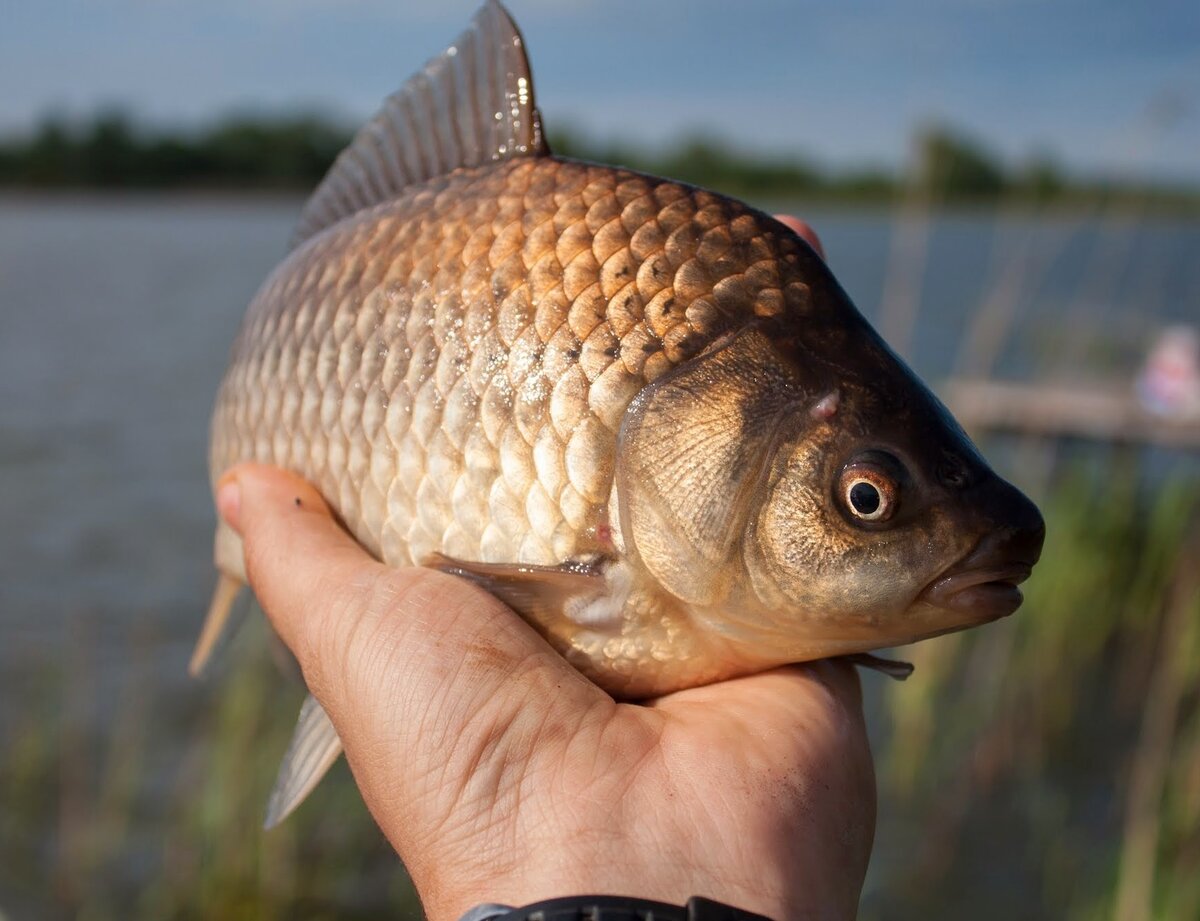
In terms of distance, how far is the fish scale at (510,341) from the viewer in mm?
1826

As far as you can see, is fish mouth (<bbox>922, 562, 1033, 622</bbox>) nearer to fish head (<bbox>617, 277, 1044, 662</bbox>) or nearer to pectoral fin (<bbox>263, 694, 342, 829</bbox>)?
fish head (<bbox>617, 277, 1044, 662</bbox>)

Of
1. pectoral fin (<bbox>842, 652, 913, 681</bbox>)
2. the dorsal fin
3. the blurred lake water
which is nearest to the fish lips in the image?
pectoral fin (<bbox>842, 652, 913, 681</bbox>)

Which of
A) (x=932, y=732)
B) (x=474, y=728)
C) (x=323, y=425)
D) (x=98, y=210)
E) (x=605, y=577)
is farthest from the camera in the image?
(x=98, y=210)

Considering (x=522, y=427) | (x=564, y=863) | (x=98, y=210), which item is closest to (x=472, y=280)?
(x=522, y=427)

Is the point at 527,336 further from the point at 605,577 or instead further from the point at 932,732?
the point at 932,732

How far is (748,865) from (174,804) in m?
5.20

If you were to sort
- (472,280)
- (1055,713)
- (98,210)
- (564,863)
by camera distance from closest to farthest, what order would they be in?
(564,863) < (472,280) < (1055,713) < (98,210)

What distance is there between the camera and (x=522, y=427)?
6.09 ft

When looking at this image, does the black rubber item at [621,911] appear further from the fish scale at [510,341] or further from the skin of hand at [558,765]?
the fish scale at [510,341]

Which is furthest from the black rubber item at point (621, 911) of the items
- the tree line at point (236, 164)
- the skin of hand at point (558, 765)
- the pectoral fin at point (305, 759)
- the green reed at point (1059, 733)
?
the tree line at point (236, 164)

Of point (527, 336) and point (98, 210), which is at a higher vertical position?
point (527, 336)

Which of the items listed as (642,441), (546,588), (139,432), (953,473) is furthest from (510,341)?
(139,432)

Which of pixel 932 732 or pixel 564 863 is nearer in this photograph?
pixel 564 863

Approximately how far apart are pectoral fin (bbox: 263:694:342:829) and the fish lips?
114 cm
